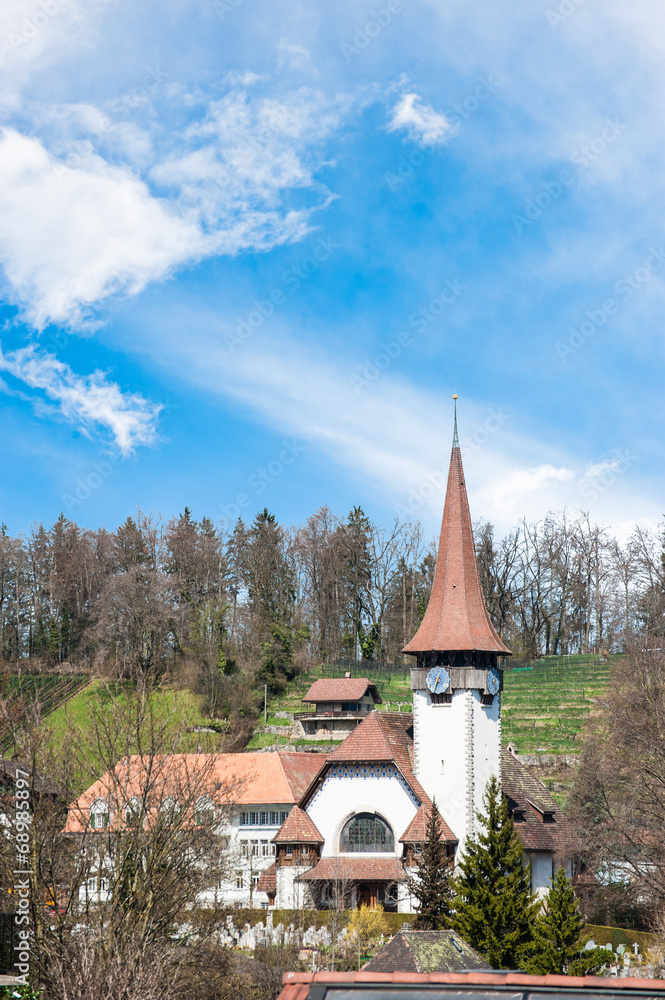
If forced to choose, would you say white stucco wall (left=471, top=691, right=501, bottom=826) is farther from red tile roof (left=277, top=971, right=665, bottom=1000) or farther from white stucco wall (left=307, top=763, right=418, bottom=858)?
red tile roof (left=277, top=971, right=665, bottom=1000)

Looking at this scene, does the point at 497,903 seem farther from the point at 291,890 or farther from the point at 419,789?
the point at 291,890

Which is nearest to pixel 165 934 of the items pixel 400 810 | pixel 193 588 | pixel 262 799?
pixel 400 810

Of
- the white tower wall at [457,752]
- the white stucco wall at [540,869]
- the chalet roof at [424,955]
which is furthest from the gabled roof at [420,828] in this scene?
the chalet roof at [424,955]

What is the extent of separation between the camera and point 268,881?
4369 centimetres

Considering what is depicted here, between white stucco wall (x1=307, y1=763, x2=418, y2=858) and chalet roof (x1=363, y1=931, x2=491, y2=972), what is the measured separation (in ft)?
65.0

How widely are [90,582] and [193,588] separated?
31.8 feet

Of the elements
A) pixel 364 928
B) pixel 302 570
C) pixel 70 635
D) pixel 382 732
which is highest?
pixel 302 570

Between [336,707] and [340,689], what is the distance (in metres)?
1.29

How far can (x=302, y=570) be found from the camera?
87250 millimetres

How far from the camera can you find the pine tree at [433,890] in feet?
114

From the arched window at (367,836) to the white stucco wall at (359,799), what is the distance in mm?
214

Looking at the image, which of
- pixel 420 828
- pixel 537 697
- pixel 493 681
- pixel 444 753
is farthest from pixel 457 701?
pixel 537 697

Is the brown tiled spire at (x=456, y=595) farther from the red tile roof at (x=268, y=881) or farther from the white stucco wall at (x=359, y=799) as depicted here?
the red tile roof at (x=268, y=881)

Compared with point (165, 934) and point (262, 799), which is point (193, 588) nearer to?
point (262, 799)
